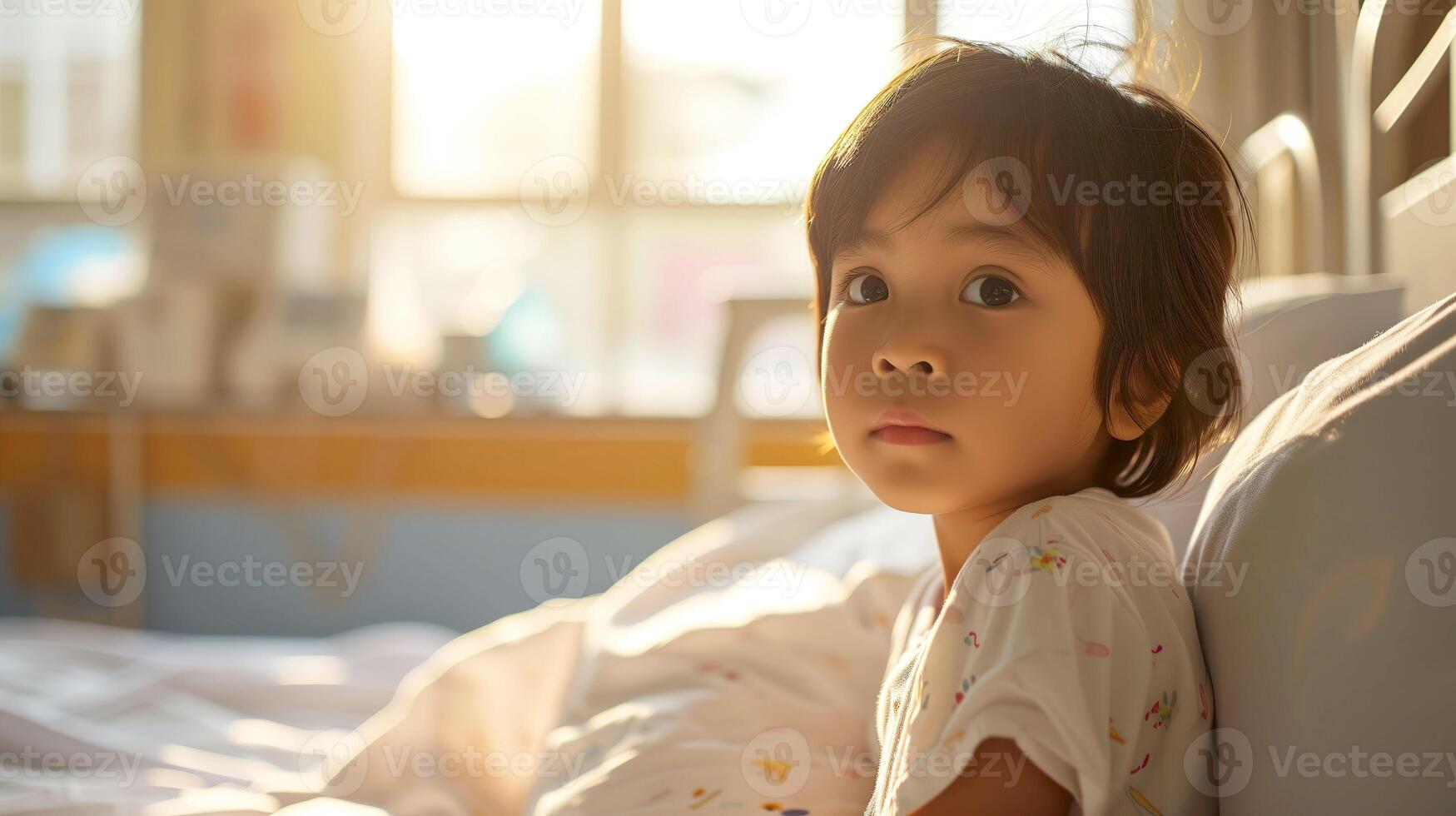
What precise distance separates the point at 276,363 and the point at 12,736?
181cm

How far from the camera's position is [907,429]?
564 millimetres

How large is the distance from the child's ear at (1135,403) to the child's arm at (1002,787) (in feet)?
0.72

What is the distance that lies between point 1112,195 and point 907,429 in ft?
0.54

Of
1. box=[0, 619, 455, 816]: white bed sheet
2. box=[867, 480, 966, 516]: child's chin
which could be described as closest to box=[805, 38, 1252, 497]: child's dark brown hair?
box=[867, 480, 966, 516]: child's chin

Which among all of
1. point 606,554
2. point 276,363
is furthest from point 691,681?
point 276,363

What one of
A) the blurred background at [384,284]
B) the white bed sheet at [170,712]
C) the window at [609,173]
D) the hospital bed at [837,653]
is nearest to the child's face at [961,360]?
the hospital bed at [837,653]

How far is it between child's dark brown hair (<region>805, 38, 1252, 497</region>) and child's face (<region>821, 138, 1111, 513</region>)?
12 millimetres

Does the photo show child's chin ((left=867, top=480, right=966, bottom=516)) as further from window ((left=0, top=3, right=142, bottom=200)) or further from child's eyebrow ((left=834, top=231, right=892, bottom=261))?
window ((left=0, top=3, right=142, bottom=200))

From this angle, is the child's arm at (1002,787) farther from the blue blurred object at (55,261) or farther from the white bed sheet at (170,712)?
the blue blurred object at (55,261)

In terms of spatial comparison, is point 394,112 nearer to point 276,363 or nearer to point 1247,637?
point 276,363

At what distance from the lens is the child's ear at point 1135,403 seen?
0.58 metres

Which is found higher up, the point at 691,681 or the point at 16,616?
the point at 691,681

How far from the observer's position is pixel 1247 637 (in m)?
0.49

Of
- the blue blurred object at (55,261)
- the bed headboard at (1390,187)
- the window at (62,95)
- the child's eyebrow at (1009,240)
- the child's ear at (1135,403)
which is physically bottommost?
the child's ear at (1135,403)
